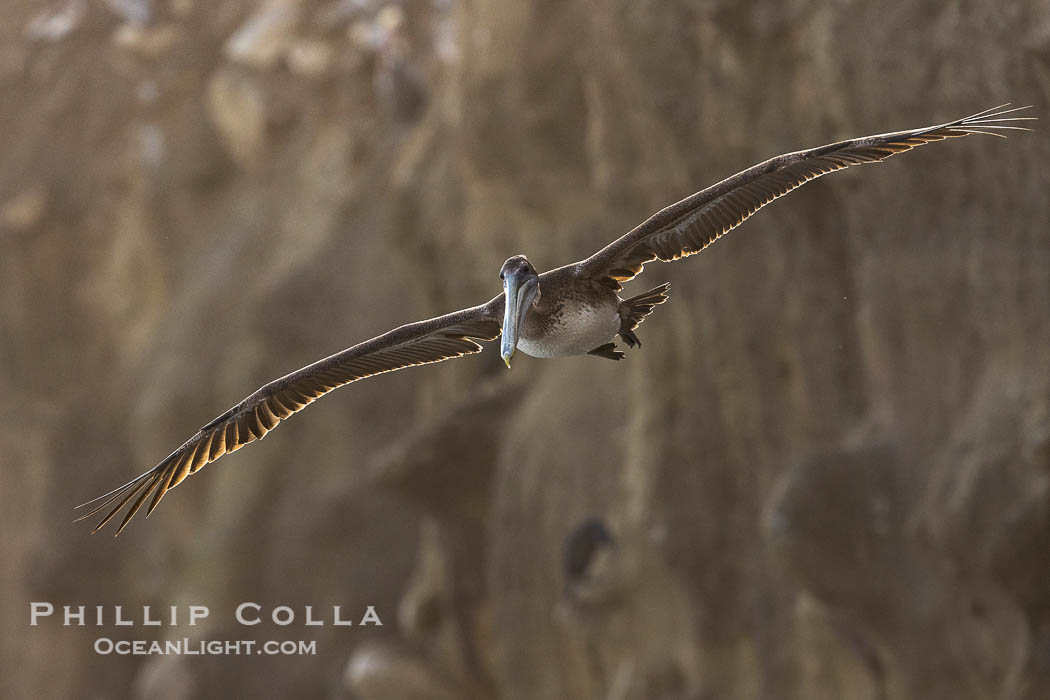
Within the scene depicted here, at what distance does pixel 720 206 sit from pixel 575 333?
95 centimetres

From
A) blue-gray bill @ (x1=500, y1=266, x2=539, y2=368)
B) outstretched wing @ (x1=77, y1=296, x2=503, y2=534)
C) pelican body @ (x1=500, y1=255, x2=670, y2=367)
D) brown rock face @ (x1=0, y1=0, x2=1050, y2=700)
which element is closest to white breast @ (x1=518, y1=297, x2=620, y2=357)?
pelican body @ (x1=500, y1=255, x2=670, y2=367)

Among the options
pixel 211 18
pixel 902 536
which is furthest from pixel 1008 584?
pixel 211 18

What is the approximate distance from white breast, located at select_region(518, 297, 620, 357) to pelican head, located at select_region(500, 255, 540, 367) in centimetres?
17

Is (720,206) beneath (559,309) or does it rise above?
above

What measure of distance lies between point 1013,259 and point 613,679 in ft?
→ 20.2

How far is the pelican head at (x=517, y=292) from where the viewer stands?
5.54 m

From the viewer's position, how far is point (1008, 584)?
8570 millimetres

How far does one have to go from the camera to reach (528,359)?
1609cm

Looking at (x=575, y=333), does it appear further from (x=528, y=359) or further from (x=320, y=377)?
(x=528, y=359)

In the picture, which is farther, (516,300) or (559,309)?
(559,309)

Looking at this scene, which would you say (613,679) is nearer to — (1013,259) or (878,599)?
(878,599)

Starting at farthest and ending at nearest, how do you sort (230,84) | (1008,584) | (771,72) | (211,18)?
(211,18)
(230,84)
(771,72)
(1008,584)

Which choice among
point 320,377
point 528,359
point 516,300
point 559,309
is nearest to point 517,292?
point 516,300

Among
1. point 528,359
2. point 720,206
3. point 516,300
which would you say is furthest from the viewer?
point 528,359
